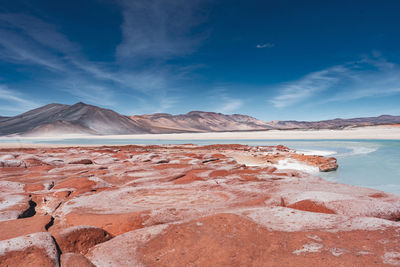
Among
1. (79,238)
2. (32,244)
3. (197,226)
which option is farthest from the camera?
(197,226)

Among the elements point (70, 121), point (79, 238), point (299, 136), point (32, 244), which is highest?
point (70, 121)

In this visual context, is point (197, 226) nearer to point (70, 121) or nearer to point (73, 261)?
point (73, 261)

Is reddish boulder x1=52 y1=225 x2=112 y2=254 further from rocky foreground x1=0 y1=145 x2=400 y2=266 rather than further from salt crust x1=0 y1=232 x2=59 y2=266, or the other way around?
salt crust x1=0 y1=232 x2=59 y2=266

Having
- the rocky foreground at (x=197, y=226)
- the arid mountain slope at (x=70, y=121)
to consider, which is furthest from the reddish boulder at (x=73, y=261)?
the arid mountain slope at (x=70, y=121)

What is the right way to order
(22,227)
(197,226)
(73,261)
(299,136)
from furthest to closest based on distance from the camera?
1. (299,136)
2. (22,227)
3. (197,226)
4. (73,261)

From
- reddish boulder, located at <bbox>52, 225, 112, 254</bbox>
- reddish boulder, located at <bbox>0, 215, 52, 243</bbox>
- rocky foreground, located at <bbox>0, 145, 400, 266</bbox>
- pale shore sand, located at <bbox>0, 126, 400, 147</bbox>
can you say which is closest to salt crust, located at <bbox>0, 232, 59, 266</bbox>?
rocky foreground, located at <bbox>0, 145, 400, 266</bbox>

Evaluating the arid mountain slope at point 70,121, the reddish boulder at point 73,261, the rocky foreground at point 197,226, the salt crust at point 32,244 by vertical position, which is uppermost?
the arid mountain slope at point 70,121

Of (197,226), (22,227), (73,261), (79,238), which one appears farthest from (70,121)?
(73,261)

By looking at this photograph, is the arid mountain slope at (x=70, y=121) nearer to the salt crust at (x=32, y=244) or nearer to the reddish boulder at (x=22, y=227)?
the reddish boulder at (x=22, y=227)

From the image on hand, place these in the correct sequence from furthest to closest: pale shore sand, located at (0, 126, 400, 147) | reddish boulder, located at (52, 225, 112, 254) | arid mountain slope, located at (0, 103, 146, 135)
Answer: arid mountain slope, located at (0, 103, 146, 135)
pale shore sand, located at (0, 126, 400, 147)
reddish boulder, located at (52, 225, 112, 254)

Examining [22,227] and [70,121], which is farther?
[70,121]

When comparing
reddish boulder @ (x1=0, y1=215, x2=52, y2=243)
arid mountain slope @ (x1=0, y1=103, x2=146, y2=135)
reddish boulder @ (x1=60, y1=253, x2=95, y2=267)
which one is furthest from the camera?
arid mountain slope @ (x1=0, y1=103, x2=146, y2=135)

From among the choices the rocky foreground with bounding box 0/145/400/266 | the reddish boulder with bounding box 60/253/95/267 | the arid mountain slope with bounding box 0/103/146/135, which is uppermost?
the arid mountain slope with bounding box 0/103/146/135

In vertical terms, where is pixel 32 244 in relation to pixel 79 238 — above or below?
above
